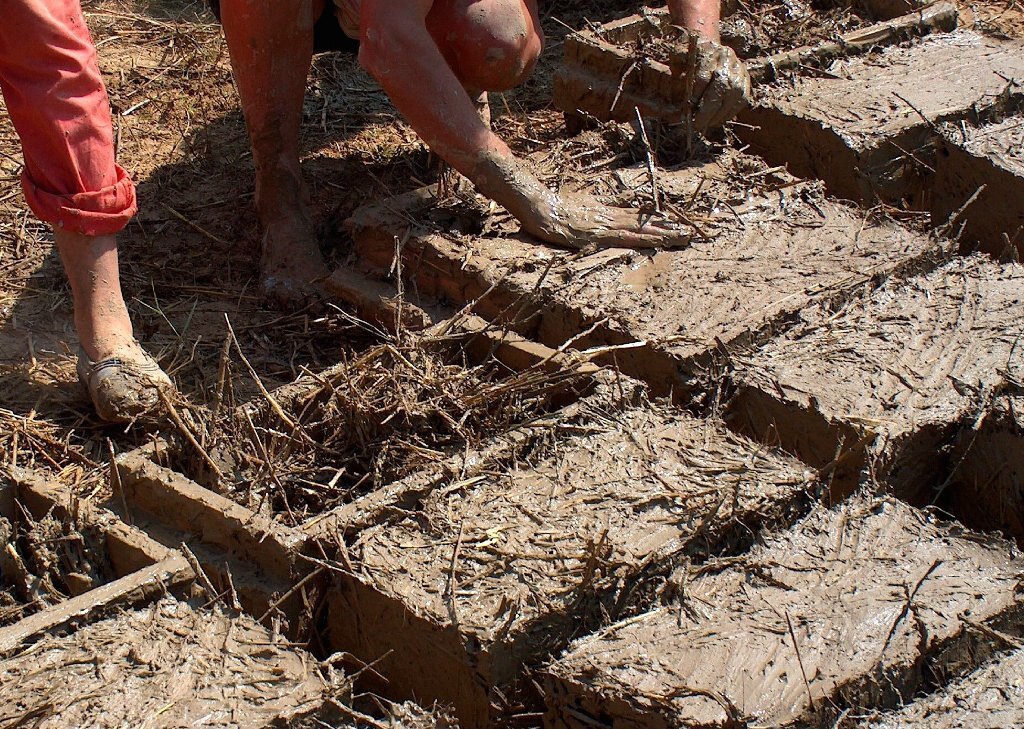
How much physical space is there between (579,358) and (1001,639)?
44.2 inches

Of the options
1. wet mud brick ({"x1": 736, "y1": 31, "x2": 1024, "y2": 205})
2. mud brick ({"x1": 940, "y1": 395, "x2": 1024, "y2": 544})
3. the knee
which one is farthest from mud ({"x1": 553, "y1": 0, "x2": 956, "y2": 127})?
mud brick ({"x1": 940, "y1": 395, "x2": 1024, "y2": 544})

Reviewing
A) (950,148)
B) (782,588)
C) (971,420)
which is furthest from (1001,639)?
(950,148)

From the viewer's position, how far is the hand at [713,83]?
374 centimetres

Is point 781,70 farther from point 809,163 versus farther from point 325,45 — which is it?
point 325,45

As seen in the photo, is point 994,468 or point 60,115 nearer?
point 994,468

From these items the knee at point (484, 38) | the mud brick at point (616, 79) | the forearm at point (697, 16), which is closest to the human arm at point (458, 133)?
the knee at point (484, 38)

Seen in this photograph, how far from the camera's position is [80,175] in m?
2.93

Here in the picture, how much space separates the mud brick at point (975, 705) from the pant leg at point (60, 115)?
2.08 m

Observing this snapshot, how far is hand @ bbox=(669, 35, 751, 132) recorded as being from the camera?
147 inches

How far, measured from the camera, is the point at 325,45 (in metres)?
4.02

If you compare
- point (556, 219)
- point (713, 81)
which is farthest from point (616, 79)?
point (556, 219)

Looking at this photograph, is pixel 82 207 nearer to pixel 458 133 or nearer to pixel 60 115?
pixel 60 115

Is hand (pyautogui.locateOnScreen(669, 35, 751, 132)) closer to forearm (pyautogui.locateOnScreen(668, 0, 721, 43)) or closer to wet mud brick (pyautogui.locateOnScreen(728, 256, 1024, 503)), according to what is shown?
forearm (pyautogui.locateOnScreen(668, 0, 721, 43))

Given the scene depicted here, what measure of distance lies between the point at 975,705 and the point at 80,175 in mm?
2225
